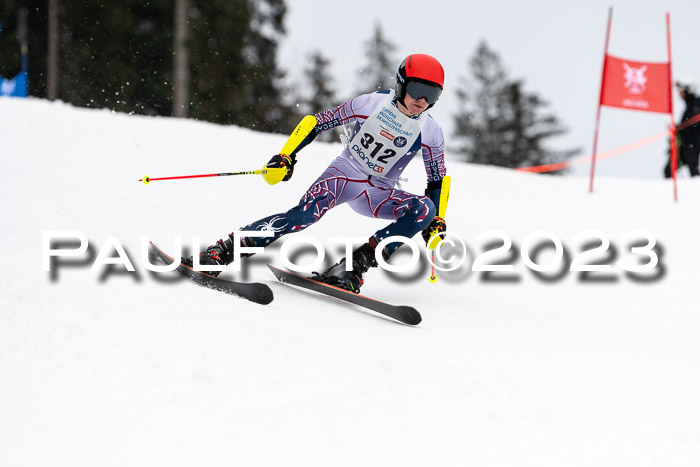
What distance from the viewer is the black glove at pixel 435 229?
402 centimetres

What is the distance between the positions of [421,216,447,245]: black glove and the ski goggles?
75 cm

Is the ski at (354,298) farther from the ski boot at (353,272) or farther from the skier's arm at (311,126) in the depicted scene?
the skier's arm at (311,126)

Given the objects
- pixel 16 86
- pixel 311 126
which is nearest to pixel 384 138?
pixel 311 126

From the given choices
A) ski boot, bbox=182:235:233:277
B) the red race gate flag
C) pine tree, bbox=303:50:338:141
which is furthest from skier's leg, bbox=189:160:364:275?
pine tree, bbox=303:50:338:141

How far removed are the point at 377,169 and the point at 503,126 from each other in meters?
31.3

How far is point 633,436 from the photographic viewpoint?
221 centimetres

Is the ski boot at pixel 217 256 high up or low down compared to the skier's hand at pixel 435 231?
down

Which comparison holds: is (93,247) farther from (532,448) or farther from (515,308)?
(532,448)

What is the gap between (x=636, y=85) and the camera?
9.87 meters

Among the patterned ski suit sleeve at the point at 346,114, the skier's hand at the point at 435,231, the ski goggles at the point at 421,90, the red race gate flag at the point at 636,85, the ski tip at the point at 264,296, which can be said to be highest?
the red race gate flag at the point at 636,85

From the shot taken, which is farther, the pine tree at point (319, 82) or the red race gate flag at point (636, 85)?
the pine tree at point (319, 82)

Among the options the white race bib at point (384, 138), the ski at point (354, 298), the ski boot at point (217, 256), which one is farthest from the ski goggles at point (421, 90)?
the ski boot at point (217, 256)

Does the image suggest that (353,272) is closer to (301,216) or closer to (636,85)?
(301,216)

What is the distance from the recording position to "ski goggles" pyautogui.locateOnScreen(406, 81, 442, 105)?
374cm
